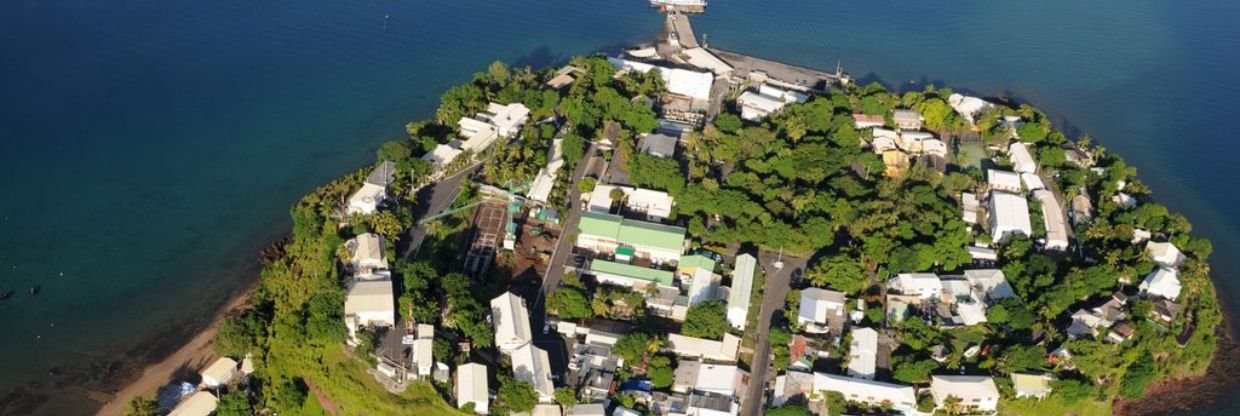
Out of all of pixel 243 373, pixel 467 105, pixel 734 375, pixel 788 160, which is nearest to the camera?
pixel 734 375

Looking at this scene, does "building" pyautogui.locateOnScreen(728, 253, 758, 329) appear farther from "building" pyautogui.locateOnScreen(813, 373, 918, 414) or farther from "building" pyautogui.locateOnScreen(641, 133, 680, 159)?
"building" pyautogui.locateOnScreen(641, 133, 680, 159)

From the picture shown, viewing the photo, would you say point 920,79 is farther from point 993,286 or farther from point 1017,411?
point 1017,411

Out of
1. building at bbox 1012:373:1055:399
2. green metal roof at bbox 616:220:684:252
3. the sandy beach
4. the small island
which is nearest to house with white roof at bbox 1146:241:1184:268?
the small island

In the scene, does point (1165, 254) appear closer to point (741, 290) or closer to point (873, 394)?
point (873, 394)

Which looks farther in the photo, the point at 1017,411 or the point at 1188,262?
the point at 1188,262

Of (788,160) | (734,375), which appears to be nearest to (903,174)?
(788,160)

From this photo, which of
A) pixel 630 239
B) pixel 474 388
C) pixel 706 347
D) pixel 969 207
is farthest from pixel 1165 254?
pixel 474 388
